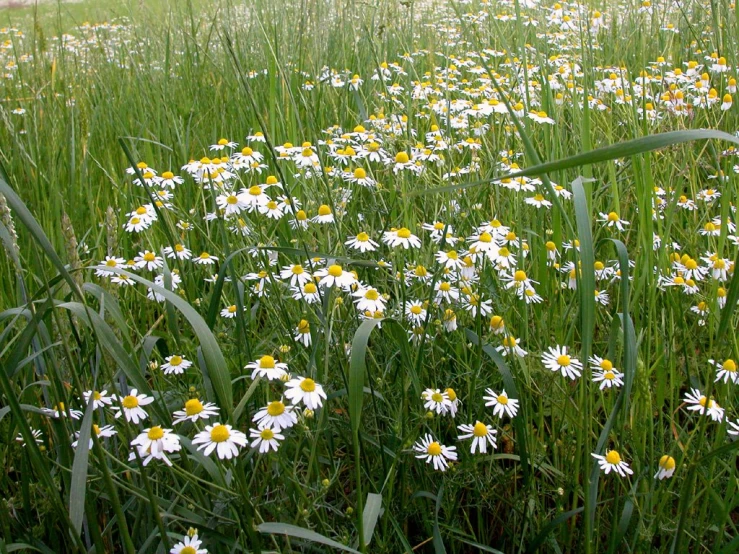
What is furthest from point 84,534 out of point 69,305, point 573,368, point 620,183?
point 620,183

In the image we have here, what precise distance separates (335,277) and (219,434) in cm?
40

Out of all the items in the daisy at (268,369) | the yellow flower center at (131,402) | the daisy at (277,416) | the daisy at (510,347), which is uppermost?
the daisy at (268,369)

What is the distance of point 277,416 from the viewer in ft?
3.69

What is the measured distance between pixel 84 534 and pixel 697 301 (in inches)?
62.1

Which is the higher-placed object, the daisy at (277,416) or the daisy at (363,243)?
the daisy at (363,243)

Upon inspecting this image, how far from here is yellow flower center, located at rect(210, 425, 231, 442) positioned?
1051 mm

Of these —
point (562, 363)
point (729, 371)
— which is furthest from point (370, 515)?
point (729, 371)

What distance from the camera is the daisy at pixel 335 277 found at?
1312 millimetres

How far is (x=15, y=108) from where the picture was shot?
3213 millimetres

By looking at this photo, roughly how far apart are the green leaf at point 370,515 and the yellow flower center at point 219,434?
250 mm

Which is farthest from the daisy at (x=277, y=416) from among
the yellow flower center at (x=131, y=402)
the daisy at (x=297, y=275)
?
the daisy at (x=297, y=275)

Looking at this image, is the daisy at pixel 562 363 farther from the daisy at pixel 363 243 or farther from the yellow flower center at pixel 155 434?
the yellow flower center at pixel 155 434

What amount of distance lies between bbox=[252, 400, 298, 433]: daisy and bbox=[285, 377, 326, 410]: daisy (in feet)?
0.07

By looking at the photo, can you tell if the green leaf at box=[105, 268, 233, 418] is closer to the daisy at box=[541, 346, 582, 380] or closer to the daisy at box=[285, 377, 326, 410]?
the daisy at box=[285, 377, 326, 410]
